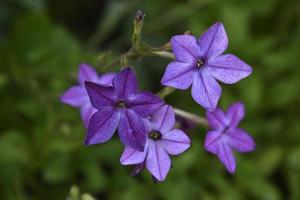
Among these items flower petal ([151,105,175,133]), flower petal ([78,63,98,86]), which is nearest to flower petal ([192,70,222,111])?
flower petal ([151,105,175,133])

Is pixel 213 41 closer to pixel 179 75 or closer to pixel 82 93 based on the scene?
pixel 179 75

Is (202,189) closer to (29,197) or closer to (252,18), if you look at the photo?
(29,197)

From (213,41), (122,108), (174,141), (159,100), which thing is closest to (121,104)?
(122,108)

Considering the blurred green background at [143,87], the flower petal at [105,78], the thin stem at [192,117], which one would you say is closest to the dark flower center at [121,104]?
the thin stem at [192,117]

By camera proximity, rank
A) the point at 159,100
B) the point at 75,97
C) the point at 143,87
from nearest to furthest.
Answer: the point at 159,100, the point at 75,97, the point at 143,87

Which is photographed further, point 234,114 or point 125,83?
point 234,114

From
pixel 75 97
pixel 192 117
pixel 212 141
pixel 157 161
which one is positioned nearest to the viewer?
pixel 157 161

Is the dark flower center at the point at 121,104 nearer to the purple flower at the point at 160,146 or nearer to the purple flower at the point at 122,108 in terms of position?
the purple flower at the point at 122,108

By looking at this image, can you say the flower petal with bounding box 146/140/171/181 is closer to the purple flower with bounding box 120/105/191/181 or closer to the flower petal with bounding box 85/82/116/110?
the purple flower with bounding box 120/105/191/181
